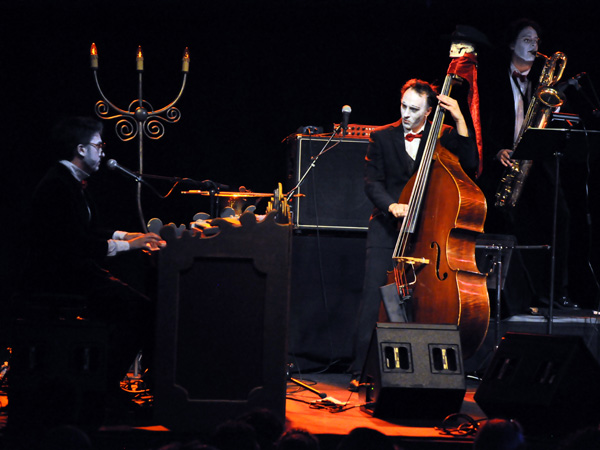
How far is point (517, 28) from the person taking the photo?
578 cm

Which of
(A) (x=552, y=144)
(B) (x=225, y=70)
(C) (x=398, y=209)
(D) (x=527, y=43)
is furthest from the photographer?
(B) (x=225, y=70)

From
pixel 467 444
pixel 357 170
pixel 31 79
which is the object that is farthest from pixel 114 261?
pixel 467 444

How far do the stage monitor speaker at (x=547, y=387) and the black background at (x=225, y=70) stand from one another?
2833 mm

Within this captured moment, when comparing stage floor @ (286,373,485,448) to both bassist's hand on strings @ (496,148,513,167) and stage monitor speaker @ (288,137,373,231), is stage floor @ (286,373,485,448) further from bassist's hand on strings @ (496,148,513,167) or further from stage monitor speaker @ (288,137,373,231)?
bassist's hand on strings @ (496,148,513,167)

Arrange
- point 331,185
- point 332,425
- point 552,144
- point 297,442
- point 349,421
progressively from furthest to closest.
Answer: point 331,185, point 552,144, point 349,421, point 332,425, point 297,442

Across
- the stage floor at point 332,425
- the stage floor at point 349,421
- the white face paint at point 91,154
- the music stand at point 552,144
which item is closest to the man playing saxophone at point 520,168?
the music stand at point 552,144

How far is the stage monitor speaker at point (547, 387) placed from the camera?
340 cm

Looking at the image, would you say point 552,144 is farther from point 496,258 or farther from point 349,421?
point 349,421

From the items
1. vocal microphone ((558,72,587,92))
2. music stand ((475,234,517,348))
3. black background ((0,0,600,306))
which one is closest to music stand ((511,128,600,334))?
music stand ((475,234,517,348))

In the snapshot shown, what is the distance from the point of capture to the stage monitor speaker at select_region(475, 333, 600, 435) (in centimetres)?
340

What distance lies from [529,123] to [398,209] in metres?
1.68

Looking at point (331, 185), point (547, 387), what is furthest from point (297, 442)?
point (331, 185)

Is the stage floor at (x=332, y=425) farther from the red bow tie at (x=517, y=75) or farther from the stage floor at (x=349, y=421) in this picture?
the red bow tie at (x=517, y=75)

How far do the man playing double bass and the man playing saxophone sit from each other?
3.15 ft
